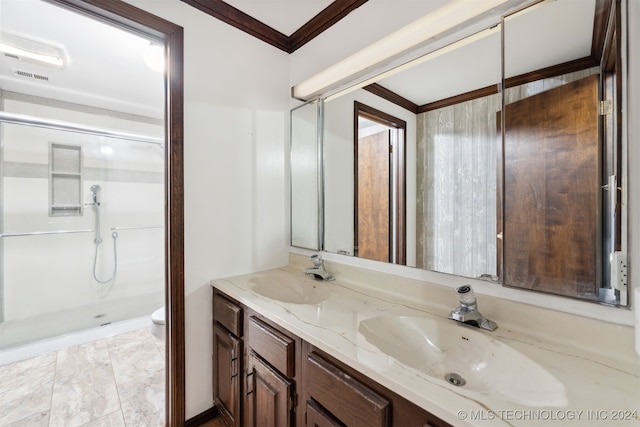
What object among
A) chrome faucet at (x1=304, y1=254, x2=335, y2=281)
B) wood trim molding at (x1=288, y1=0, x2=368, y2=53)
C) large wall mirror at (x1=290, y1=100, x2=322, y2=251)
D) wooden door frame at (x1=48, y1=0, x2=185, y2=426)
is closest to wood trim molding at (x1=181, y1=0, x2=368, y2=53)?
wood trim molding at (x1=288, y1=0, x2=368, y2=53)

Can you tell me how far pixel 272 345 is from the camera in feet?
3.33

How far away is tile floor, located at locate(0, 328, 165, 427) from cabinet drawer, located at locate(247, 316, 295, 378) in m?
0.91

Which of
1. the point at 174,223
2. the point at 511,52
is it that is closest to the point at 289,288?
the point at 174,223

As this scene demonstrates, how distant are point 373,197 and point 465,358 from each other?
2.67 feet

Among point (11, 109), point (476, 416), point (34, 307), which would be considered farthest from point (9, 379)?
point (476, 416)

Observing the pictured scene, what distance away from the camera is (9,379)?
1.74 metres

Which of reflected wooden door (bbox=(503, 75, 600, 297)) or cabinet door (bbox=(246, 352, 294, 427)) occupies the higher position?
reflected wooden door (bbox=(503, 75, 600, 297))

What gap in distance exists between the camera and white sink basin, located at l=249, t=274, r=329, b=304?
140 centimetres

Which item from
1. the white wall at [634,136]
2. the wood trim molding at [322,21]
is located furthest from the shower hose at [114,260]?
the white wall at [634,136]

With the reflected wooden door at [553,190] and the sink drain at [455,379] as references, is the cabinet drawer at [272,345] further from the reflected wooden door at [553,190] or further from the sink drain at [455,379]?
the reflected wooden door at [553,190]

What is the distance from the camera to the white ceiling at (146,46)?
33.3 inches

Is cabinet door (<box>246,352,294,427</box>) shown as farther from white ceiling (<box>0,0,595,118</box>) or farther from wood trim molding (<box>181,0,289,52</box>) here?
wood trim molding (<box>181,0,289,52</box>)

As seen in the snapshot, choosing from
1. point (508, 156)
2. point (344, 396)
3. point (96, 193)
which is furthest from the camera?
point (96, 193)

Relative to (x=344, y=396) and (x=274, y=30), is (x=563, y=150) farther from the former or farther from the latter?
(x=274, y=30)
